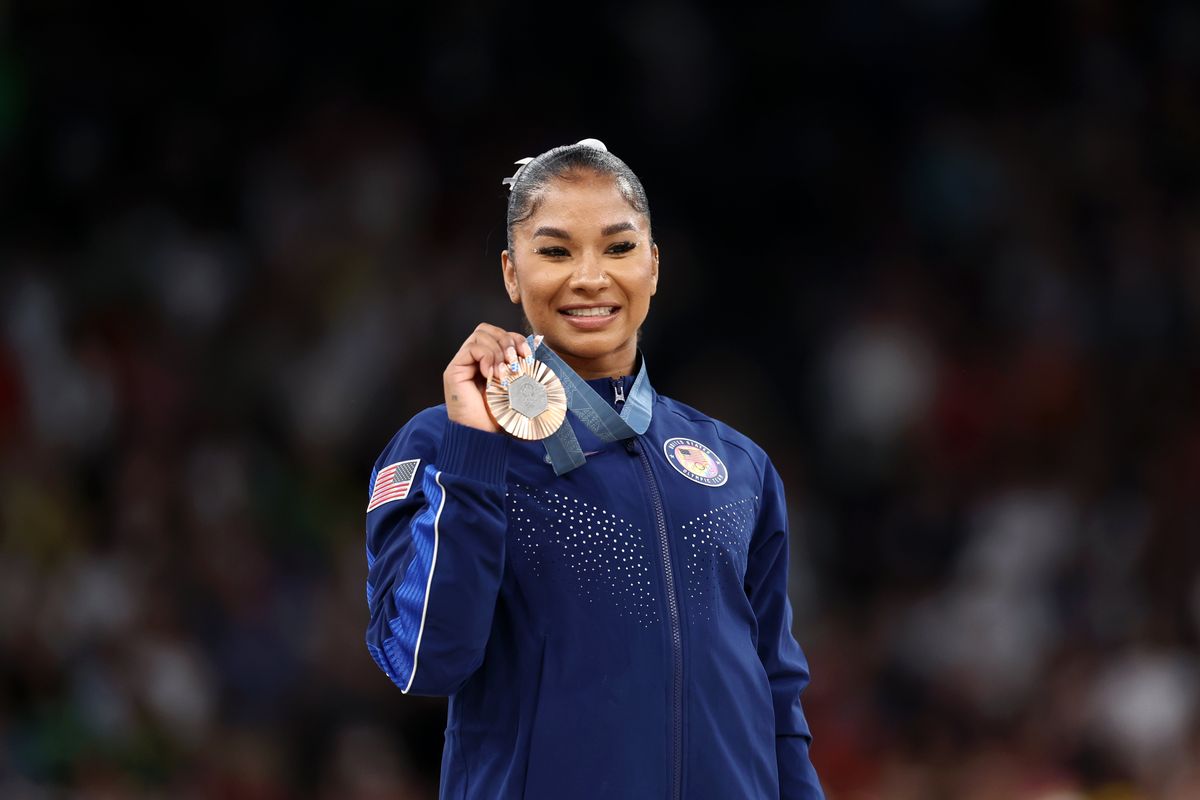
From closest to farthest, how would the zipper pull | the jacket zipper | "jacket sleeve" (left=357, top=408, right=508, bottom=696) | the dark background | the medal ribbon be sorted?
"jacket sleeve" (left=357, top=408, right=508, bottom=696) < the jacket zipper < the medal ribbon < the zipper pull < the dark background

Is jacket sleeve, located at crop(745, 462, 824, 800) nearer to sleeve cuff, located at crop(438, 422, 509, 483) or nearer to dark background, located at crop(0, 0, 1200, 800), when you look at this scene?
sleeve cuff, located at crop(438, 422, 509, 483)

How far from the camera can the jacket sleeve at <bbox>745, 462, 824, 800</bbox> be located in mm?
2941

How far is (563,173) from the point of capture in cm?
286

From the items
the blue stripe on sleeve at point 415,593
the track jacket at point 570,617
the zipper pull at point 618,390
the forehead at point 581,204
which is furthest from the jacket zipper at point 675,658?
the forehead at point 581,204

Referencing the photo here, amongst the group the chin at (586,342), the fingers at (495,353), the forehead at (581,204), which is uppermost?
the forehead at (581,204)

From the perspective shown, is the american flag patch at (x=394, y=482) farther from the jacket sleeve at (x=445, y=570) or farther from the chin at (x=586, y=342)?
the chin at (x=586, y=342)

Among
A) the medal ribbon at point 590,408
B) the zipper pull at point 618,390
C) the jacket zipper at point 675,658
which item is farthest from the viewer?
the zipper pull at point 618,390

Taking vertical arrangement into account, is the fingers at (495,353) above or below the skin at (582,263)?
below

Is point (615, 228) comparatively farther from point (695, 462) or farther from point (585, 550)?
point (585, 550)

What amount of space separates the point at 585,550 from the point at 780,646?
1.63ft

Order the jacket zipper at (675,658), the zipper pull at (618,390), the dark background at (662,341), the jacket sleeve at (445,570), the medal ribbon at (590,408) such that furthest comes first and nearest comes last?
the dark background at (662,341)
the zipper pull at (618,390)
the medal ribbon at (590,408)
the jacket zipper at (675,658)
the jacket sleeve at (445,570)

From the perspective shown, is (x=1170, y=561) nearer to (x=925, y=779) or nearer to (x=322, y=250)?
(x=925, y=779)

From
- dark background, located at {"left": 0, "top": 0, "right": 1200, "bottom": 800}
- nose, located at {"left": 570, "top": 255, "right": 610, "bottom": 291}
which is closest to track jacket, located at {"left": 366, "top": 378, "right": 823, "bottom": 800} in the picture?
nose, located at {"left": 570, "top": 255, "right": 610, "bottom": 291}

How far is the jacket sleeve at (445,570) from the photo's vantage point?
2521 millimetres
